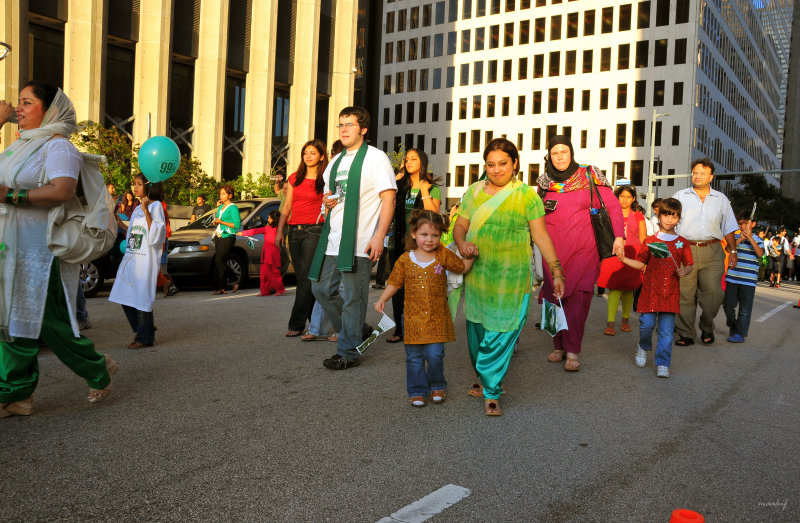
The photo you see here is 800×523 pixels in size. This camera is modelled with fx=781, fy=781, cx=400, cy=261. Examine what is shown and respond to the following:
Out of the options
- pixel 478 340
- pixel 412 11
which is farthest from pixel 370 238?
pixel 412 11

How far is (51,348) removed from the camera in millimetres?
4461

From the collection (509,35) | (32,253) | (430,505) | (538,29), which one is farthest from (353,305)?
(509,35)

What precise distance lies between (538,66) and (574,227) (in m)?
68.8

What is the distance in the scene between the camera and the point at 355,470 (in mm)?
3748

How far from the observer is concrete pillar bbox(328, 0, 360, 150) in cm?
3700

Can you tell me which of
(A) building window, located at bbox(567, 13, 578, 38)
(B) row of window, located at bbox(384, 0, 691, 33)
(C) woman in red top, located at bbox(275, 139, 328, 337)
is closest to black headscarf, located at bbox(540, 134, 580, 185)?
(C) woman in red top, located at bbox(275, 139, 328, 337)

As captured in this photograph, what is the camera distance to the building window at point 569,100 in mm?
70312

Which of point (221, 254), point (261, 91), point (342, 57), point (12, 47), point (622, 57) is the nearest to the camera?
point (221, 254)

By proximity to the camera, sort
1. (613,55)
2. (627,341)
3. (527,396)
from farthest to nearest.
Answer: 1. (613,55)
2. (627,341)
3. (527,396)

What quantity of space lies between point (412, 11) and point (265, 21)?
49477 millimetres

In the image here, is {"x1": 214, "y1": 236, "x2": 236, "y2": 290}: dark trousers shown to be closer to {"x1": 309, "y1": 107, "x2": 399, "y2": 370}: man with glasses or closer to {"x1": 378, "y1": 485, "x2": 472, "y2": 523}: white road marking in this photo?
{"x1": 309, "y1": 107, "x2": 399, "y2": 370}: man with glasses

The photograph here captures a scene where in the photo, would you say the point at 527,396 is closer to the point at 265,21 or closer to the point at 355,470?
the point at 355,470

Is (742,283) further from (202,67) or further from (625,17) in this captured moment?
(625,17)

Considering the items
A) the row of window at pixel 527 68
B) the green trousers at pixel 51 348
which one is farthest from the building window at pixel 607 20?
the green trousers at pixel 51 348
